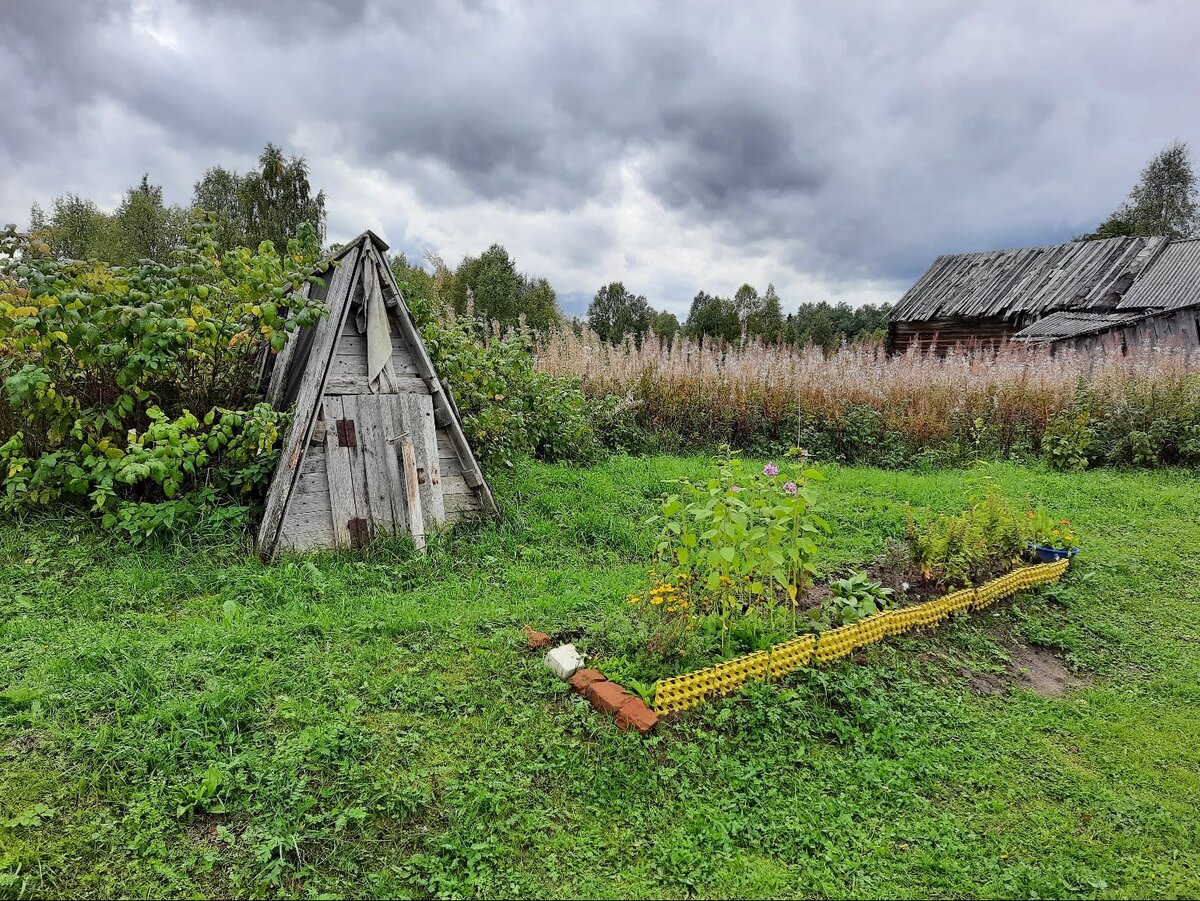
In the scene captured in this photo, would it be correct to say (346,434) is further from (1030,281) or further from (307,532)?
(1030,281)

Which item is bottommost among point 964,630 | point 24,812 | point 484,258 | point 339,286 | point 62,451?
point 964,630

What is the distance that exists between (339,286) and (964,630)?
5125 millimetres

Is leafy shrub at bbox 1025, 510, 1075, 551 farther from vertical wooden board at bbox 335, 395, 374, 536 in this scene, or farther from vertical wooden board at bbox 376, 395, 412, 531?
vertical wooden board at bbox 335, 395, 374, 536

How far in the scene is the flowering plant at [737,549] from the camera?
3.13 metres

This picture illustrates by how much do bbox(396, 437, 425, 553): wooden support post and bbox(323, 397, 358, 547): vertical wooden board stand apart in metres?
0.42

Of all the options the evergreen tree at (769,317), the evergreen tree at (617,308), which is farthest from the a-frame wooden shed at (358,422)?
the evergreen tree at (617,308)

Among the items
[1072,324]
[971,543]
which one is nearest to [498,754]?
[971,543]

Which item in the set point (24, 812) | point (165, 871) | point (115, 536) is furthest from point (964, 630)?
point (115, 536)

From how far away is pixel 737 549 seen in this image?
Result: 3.19 metres

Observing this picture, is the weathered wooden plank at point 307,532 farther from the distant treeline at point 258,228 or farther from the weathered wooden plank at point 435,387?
the distant treeline at point 258,228

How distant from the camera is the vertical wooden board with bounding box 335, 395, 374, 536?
4.80 metres

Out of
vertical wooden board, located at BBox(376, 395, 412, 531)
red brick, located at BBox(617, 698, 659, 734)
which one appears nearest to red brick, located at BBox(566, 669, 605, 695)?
red brick, located at BBox(617, 698, 659, 734)

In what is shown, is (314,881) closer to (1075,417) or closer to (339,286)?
(339,286)

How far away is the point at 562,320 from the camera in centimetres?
1201
